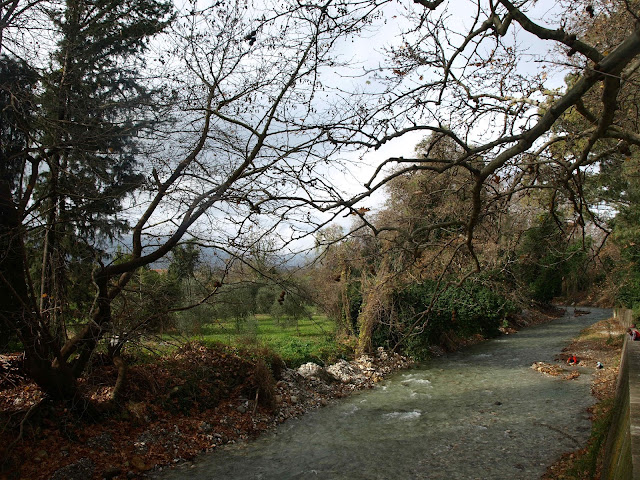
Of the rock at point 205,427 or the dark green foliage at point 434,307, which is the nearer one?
the rock at point 205,427

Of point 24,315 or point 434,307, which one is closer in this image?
point 24,315

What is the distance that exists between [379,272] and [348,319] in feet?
11.0

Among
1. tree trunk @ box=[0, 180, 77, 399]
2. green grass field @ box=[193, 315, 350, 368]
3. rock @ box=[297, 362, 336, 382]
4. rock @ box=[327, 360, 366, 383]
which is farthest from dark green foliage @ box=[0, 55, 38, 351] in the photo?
rock @ box=[327, 360, 366, 383]

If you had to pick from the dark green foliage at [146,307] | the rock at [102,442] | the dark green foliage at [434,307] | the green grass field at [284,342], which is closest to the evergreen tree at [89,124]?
A: the dark green foliage at [146,307]

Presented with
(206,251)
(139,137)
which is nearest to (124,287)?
(206,251)

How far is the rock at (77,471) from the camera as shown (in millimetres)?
5930

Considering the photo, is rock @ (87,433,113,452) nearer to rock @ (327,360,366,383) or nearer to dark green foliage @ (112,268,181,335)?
dark green foliage @ (112,268,181,335)

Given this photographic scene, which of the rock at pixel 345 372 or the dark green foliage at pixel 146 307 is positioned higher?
the dark green foliage at pixel 146 307

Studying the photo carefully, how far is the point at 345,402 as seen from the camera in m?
10.6

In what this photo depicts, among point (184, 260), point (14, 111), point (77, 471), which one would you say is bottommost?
point (77, 471)

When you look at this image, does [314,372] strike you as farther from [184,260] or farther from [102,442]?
[184,260]

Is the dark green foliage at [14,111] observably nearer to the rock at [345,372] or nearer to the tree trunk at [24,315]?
the tree trunk at [24,315]

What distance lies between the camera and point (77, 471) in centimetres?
611

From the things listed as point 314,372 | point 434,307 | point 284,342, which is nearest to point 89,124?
point 314,372
